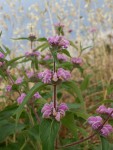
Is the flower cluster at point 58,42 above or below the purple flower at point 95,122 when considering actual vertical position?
above

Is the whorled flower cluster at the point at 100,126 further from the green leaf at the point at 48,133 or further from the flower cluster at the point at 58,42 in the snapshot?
the flower cluster at the point at 58,42

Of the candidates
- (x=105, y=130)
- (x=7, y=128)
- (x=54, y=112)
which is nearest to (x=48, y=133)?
(x=54, y=112)

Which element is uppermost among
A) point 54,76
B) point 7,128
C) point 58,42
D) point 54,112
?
point 58,42

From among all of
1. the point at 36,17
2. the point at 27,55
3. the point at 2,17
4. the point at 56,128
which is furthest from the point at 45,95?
the point at 36,17

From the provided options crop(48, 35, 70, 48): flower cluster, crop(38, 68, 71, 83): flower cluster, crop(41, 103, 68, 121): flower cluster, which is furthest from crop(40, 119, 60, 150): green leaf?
crop(48, 35, 70, 48): flower cluster

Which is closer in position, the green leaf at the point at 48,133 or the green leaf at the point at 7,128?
the green leaf at the point at 48,133

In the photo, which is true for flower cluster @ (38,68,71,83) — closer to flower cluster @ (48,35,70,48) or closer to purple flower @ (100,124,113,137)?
flower cluster @ (48,35,70,48)

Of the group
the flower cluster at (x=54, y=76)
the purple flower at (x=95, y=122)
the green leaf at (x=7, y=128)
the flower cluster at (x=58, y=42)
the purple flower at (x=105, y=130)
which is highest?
the flower cluster at (x=58, y=42)

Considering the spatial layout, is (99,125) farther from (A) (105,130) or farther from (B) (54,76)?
(B) (54,76)

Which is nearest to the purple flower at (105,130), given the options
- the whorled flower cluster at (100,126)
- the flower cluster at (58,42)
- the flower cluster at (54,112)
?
the whorled flower cluster at (100,126)
